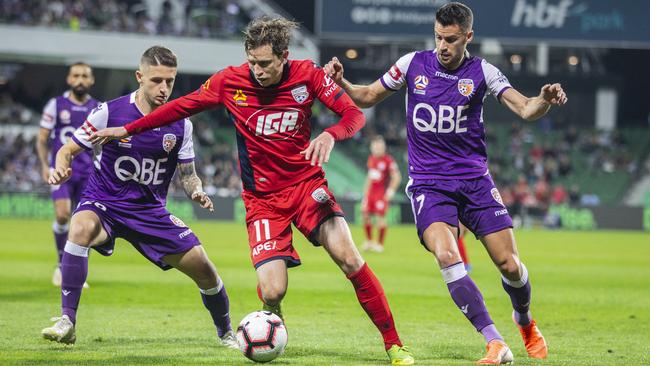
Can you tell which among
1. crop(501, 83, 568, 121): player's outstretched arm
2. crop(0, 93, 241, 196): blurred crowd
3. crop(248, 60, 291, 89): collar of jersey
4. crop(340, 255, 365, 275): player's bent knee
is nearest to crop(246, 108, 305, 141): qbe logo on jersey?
crop(248, 60, 291, 89): collar of jersey

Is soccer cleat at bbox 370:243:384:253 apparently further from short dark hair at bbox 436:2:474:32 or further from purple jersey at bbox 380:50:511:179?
short dark hair at bbox 436:2:474:32

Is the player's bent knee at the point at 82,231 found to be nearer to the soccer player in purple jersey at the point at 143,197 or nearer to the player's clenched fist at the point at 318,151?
the soccer player in purple jersey at the point at 143,197

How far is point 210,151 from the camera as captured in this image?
4116 cm

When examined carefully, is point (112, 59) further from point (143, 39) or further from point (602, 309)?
point (602, 309)

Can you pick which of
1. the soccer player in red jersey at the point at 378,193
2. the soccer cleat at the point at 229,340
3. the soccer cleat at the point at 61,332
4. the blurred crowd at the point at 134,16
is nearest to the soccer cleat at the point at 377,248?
the soccer player in red jersey at the point at 378,193

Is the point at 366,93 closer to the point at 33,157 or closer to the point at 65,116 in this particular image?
the point at 65,116

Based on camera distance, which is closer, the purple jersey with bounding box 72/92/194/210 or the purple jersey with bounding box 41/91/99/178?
the purple jersey with bounding box 72/92/194/210

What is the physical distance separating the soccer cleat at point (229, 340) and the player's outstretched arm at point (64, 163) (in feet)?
6.35

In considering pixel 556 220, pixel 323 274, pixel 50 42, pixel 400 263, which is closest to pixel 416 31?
pixel 556 220

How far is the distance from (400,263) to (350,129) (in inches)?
487

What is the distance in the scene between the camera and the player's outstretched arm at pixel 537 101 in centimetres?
714

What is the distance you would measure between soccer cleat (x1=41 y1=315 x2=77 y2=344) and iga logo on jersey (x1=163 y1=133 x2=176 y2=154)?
161cm

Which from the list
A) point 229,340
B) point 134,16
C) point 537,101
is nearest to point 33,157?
point 134,16

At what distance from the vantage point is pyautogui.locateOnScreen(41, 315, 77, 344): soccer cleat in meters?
7.54
